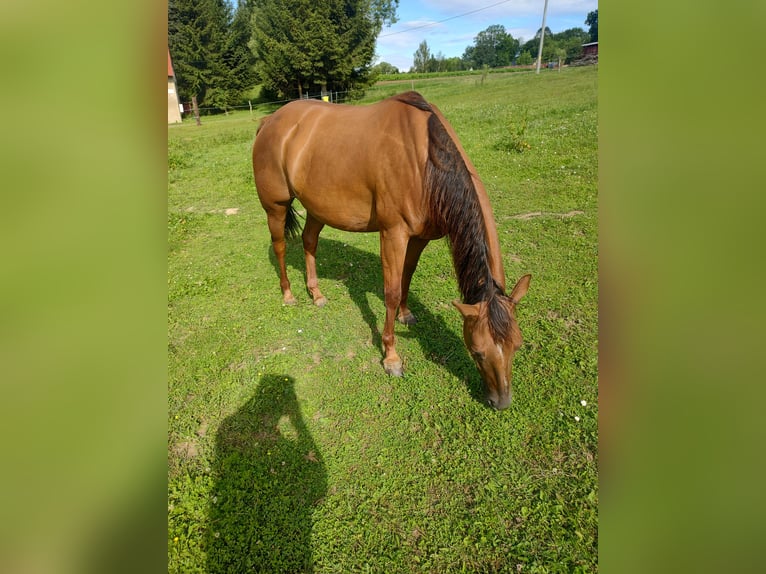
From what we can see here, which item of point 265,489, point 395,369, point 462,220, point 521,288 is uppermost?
point 462,220

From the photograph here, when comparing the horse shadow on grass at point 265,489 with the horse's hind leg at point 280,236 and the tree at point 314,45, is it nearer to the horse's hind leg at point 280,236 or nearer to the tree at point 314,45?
the horse's hind leg at point 280,236

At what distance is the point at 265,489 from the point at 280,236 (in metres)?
2.82

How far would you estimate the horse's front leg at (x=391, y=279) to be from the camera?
3.44 meters

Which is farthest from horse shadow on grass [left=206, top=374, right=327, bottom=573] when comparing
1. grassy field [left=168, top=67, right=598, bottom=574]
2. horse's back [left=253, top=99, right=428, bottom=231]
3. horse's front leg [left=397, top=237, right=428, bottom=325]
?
horse's back [left=253, top=99, right=428, bottom=231]

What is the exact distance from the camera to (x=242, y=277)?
5543mm

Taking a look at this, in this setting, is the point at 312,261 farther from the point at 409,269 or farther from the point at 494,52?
the point at 494,52

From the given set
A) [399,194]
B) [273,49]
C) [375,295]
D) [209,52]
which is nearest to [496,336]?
[399,194]

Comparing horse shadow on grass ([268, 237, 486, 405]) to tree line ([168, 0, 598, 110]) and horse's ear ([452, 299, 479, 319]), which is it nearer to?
horse's ear ([452, 299, 479, 319])

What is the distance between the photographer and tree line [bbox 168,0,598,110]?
29375 mm

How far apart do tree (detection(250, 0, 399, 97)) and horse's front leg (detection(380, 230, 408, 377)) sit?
31.1 m

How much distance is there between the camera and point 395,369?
3664 mm
